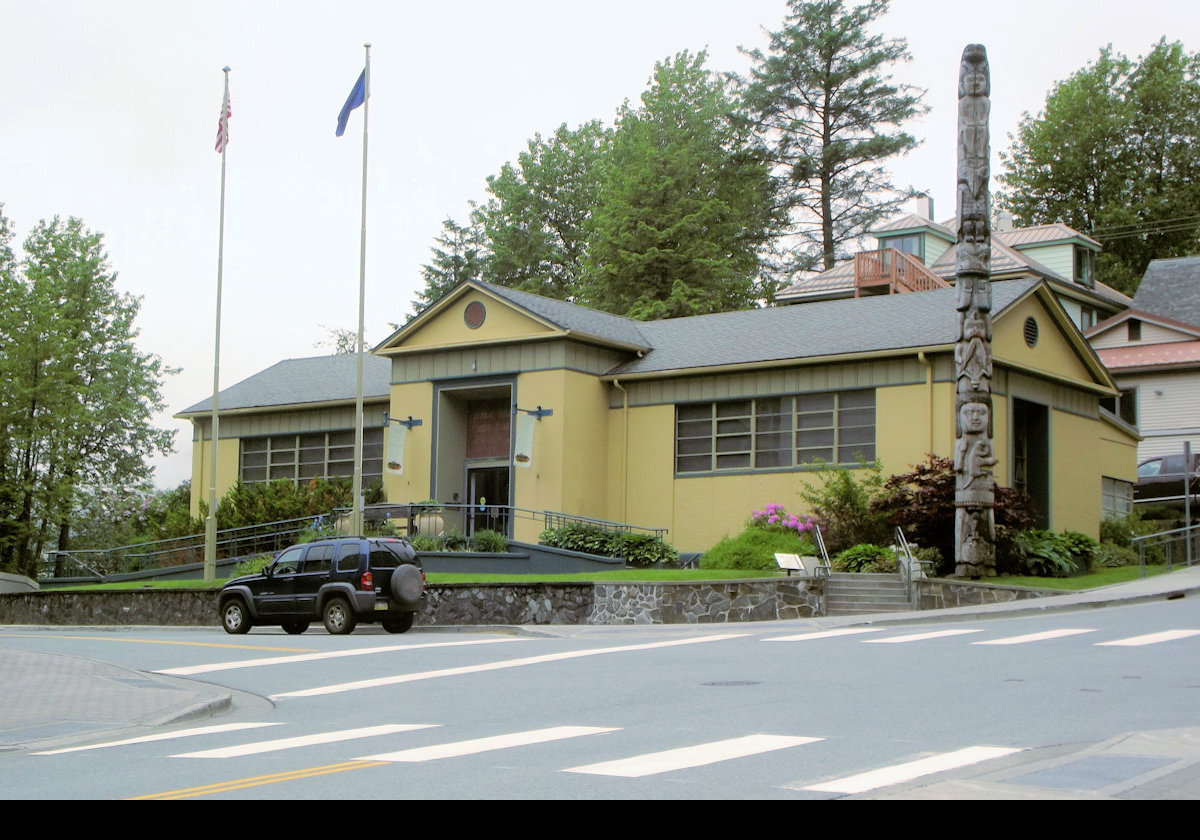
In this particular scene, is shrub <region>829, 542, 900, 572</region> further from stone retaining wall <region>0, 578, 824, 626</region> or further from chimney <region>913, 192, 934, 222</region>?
chimney <region>913, 192, 934, 222</region>

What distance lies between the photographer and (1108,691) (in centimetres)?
1392

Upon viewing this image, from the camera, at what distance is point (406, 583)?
25.8 metres

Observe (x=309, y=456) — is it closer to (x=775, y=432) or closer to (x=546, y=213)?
(x=775, y=432)

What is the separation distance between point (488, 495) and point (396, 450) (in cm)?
284

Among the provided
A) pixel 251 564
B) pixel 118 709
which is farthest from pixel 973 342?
pixel 118 709

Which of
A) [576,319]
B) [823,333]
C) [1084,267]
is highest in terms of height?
[1084,267]

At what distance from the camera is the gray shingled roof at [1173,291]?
180 ft

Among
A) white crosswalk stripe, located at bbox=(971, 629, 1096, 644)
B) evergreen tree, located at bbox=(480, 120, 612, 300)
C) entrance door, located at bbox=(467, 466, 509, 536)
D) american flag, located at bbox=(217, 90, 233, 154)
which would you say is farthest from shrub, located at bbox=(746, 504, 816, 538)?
evergreen tree, located at bbox=(480, 120, 612, 300)

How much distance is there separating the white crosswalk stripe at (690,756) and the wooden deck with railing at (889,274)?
40940 mm

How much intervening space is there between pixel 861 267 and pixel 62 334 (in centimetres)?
3015

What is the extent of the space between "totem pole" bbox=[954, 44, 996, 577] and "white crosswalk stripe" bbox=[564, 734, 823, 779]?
63.1 ft

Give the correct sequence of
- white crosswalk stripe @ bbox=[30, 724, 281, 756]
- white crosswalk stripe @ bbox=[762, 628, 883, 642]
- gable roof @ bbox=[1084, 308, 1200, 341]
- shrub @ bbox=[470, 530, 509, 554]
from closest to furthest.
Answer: white crosswalk stripe @ bbox=[30, 724, 281, 756] → white crosswalk stripe @ bbox=[762, 628, 883, 642] → shrub @ bbox=[470, 530, 509, 554] → gable roof @ bbox=[1084, 308, 1200, 341]

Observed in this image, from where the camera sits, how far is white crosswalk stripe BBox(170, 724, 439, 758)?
11.2 m

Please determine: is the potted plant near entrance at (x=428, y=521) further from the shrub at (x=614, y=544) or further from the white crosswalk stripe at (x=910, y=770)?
the white crosswalk stripe at (x=910, y=770)
